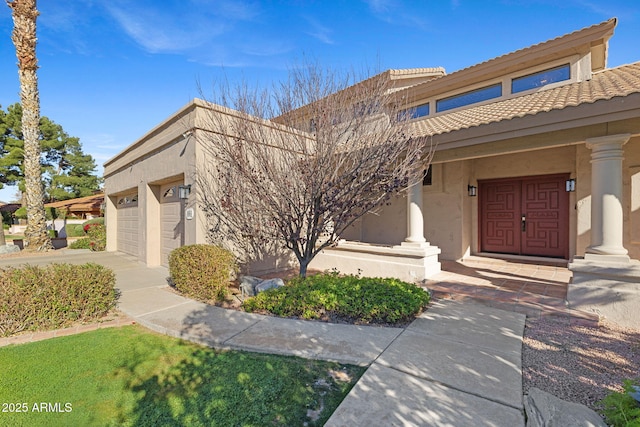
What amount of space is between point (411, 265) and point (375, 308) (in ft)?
A: 9.45

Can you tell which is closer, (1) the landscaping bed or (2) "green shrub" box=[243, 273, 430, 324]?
(1) the landscaping bed

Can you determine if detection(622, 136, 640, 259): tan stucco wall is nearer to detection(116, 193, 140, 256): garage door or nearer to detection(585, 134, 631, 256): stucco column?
detection(585, 134, 631, 256): stucco column

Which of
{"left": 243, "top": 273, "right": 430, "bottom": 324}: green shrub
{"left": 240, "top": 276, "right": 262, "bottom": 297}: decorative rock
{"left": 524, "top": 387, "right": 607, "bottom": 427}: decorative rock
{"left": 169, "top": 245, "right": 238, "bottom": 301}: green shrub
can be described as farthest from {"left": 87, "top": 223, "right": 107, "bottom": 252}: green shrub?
{"left": 524, "top": 387, "right": 607, "bottom": 427}: decorative rock

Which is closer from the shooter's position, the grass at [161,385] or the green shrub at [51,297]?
the grass at [161,385]

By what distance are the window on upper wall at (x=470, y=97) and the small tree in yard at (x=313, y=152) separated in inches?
168

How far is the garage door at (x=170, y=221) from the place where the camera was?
841cm

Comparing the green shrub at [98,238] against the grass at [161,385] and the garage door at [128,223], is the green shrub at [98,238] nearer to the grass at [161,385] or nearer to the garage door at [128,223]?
the garage door at [128,223]

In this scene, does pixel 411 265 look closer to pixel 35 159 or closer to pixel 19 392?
pixel 19 392

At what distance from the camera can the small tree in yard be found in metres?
5.45

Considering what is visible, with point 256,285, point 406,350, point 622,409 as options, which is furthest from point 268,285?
point 622,409

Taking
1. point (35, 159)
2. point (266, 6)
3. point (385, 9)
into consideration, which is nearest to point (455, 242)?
point (385, 9)

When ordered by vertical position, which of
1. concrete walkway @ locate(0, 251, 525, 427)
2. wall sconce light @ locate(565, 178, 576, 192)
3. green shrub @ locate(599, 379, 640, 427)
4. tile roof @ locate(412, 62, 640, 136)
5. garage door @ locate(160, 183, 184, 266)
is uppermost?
tile roof @ locate(412, 62, 640, 136)

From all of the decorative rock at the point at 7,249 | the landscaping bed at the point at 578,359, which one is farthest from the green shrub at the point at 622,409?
the decorative rock at the point at 7,249

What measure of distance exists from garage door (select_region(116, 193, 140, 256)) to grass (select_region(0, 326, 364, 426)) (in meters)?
8.39
